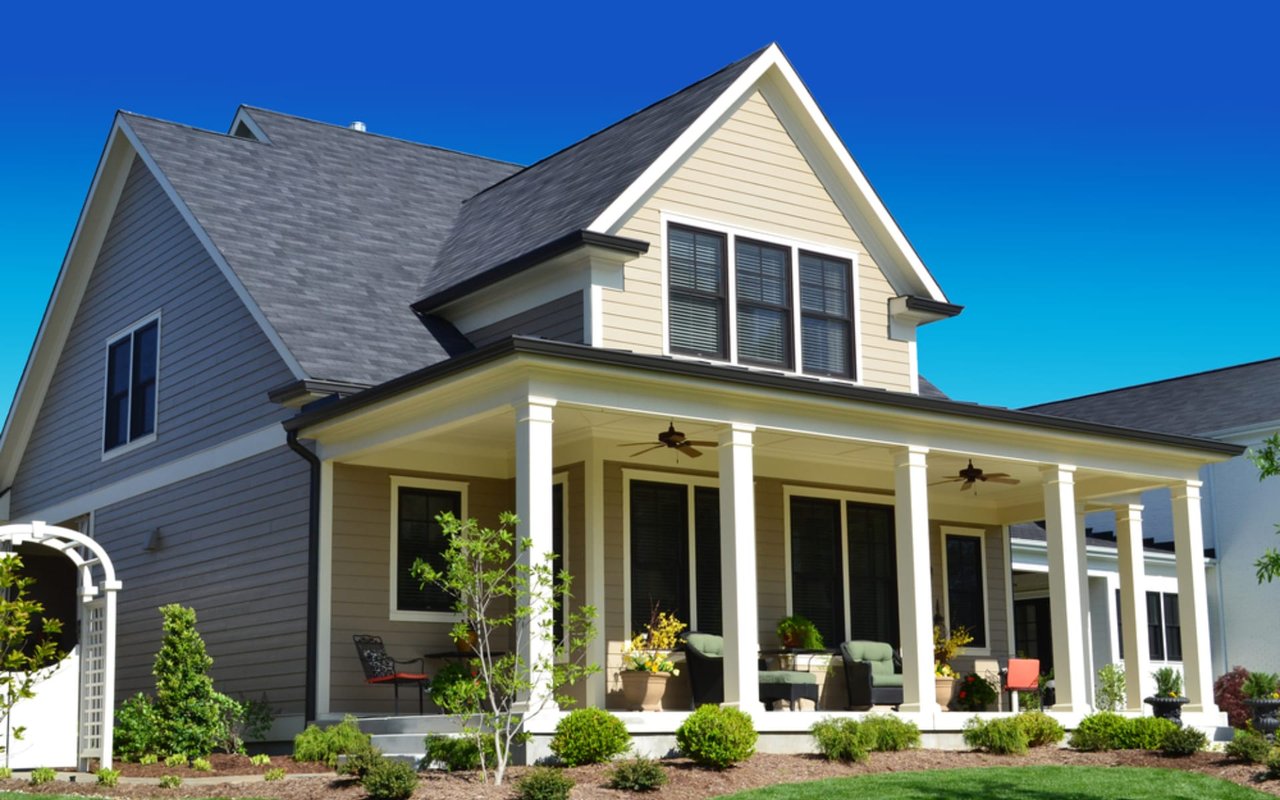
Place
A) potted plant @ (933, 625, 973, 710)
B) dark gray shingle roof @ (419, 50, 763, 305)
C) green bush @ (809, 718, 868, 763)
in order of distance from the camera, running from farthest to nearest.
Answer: dark gray shingle roof @ (419, 50, 763, 305) → potted plant @ (933, 625, 973, 710) → green bush @ (809, 718, 868, 763)

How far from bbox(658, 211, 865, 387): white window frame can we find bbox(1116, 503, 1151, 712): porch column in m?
4.75

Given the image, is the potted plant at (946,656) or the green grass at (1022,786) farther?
the potted plant at (946,656)

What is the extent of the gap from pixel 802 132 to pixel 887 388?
3.51 metres

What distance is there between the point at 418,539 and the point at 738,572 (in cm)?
466

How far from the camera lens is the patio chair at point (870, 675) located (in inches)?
701

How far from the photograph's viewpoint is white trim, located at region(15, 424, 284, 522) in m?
18.8

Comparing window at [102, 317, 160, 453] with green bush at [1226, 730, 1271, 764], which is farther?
window at [102, 317, 160, 453]

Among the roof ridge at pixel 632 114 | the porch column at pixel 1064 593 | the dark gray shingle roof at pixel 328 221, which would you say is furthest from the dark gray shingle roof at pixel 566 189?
the porch column at pixel 1064 593

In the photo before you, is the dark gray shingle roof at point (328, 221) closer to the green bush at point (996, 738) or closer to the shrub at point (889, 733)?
the shrub at point (889, 733)

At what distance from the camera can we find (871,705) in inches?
702

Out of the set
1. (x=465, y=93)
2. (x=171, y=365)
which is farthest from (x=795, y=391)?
(x=465, y=93)

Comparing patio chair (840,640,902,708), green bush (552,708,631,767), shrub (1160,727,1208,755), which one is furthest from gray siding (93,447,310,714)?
shrub (1160,727,1208,755)

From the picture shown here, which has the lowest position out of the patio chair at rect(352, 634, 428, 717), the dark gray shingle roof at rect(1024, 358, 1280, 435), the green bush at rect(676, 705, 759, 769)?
the green bush at rect(676, 705, 759, 769)

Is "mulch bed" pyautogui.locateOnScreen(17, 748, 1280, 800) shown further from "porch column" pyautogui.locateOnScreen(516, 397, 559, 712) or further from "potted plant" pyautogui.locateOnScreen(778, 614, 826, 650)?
"potted plant" pyautogui.locateOnScreen(778, 614, 826, 650)
